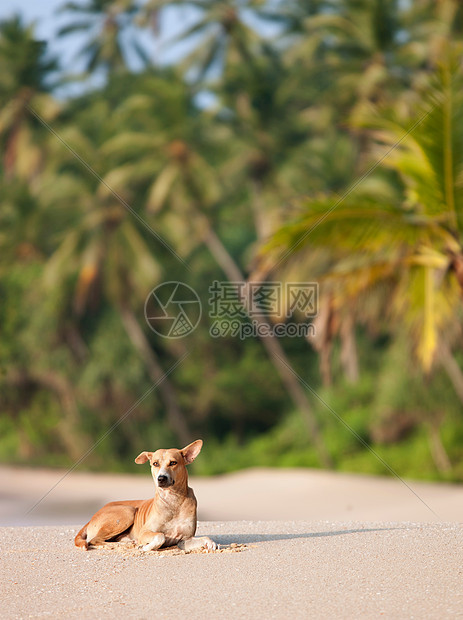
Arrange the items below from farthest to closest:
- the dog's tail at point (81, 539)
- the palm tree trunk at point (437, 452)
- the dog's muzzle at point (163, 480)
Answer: the palm tree trunk at point (437, 452) < the dog's tail at point (81, 539) < the dog's muzzle at point (163, 480)

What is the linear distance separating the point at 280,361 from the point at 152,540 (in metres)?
22.4

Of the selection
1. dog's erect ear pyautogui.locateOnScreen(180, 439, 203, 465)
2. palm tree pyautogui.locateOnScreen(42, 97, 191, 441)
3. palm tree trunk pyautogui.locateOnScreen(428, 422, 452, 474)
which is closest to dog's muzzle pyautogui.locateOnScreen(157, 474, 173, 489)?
dog's erect ear pyautogui.locateOnScreen(180, 439, 203, 465)

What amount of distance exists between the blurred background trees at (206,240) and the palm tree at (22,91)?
8 cm

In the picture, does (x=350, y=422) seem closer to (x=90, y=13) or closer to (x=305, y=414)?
(x=305, y=414)

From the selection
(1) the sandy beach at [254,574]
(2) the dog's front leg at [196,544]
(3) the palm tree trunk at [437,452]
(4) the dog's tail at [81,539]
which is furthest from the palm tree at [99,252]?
(2) the dog's front leg at [196,544]

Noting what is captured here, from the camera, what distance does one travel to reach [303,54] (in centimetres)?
3066

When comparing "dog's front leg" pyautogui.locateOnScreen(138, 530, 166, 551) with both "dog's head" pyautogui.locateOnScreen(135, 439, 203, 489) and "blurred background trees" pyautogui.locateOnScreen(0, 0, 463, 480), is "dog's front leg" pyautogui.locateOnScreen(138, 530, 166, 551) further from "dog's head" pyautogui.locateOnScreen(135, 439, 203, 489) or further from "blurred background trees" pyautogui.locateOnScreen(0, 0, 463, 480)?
"blurred background trees" pyautogui.locateOnScreen(0, 0, 463, 480)

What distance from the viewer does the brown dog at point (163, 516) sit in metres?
6.00

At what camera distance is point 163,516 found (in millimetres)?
6148

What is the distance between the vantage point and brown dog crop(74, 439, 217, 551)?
19.7 feet

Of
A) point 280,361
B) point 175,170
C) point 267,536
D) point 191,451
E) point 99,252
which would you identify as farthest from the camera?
point 280,361

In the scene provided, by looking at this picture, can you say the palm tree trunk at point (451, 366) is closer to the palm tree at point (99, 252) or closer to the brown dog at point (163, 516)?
the palm tree at point (99, 252)

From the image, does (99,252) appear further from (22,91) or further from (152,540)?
(152,540)

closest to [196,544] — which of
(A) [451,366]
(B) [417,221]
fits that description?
(B) [417,221]
